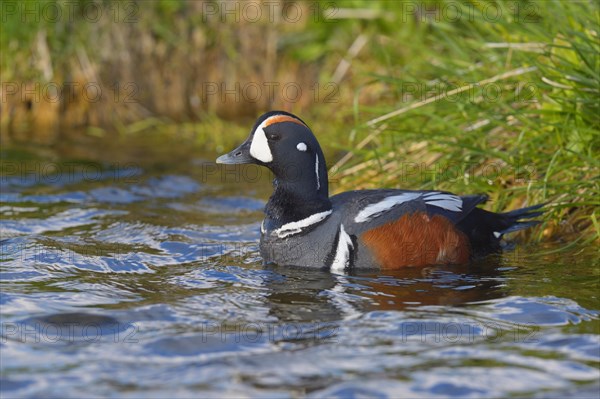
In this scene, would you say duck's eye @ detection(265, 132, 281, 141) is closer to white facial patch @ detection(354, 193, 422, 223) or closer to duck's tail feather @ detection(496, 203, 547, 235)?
white facial patch @ detection(354, 193, 422, 223)

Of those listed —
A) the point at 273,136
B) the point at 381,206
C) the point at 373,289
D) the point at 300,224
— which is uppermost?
the point at 273,136

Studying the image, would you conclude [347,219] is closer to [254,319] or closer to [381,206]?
[381,206]

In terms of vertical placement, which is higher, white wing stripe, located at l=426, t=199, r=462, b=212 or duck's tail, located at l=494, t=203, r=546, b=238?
white wing stripe, located at l=426, t=199, r=462, b=212

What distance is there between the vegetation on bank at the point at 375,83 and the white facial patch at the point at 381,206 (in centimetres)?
88

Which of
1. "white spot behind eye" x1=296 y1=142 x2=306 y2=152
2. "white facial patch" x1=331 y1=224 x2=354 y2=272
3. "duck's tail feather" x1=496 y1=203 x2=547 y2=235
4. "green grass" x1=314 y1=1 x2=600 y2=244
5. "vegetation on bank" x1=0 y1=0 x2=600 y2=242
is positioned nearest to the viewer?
"white facial patch" x1=331 y1=224 x2=354 y2=272

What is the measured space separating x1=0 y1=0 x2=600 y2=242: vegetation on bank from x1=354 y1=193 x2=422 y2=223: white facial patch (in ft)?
2.88

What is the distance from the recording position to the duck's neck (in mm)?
6324

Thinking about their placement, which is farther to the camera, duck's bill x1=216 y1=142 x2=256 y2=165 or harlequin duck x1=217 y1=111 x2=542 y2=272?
duck's bill x1=216 y1=142 x2=256 y2=165

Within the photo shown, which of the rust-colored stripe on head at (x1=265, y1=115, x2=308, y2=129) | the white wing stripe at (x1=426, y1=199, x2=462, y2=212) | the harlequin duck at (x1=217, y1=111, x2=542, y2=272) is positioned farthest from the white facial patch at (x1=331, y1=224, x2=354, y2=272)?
the rust-colored stripe on head at (x1=265, y1=115, x2=308, y2=129)

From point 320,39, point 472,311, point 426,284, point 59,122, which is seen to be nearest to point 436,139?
point 426,284

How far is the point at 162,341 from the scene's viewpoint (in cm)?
486

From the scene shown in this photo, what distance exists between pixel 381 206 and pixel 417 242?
0.32 meters

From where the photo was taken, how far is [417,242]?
623 centimetres

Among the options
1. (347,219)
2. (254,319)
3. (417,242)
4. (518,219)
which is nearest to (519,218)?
(518,219)
